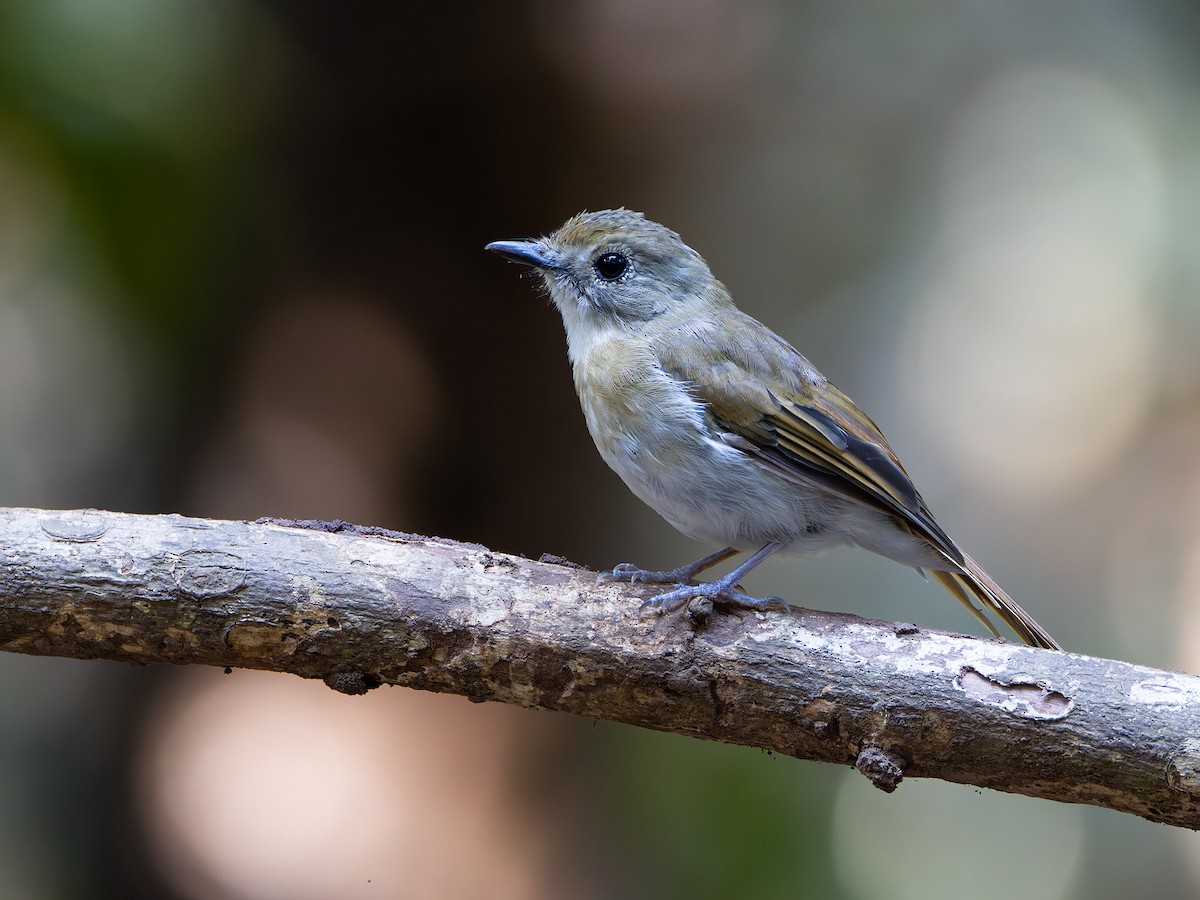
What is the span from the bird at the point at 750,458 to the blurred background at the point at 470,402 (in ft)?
6.18

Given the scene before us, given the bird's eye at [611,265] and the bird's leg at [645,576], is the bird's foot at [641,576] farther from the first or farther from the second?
the bird's eye at [611,265]

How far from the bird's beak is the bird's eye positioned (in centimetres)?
15

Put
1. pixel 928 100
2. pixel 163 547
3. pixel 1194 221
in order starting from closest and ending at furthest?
pixel 163 547 < pixel 1194 221 < pixel 928 100

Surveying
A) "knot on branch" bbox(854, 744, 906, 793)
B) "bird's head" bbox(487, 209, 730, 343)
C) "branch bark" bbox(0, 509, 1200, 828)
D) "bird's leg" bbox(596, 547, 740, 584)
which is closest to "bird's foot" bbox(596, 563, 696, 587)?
"bird's leg" bbox(596, 547, 740, 584)

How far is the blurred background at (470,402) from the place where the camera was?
14.8 ft

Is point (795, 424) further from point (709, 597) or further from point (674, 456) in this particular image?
point (709, 597)

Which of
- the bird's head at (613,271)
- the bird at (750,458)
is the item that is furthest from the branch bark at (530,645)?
the bird's head at (613,271)

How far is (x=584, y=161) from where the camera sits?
5.34m

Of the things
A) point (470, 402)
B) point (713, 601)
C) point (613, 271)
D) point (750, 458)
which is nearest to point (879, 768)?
point (713, 601)

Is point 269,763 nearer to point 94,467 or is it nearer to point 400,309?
point 94,467

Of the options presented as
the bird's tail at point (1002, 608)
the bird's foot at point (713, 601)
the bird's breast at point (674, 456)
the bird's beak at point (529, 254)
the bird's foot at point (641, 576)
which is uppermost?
the bird's beak at point (529, 254)

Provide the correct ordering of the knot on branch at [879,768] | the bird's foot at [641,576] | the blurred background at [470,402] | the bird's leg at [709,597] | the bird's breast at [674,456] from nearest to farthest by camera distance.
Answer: the knot on branch at [879,768], the bird's leg at [709,597], the bird's foot at [641,576], the bird's breast at [674,456], the blurred background at [470,402]

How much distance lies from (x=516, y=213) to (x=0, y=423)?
279 centimetres

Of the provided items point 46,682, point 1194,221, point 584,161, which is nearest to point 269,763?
point 46,682
